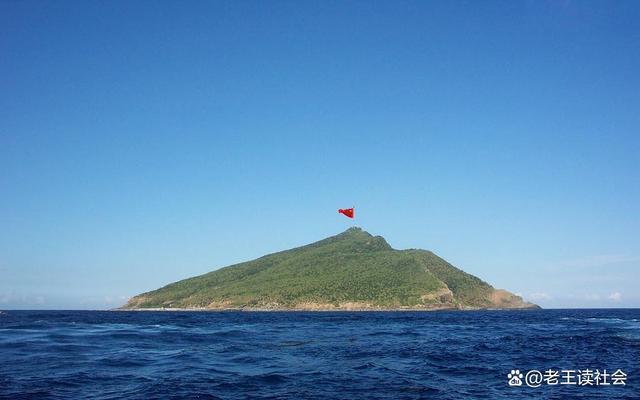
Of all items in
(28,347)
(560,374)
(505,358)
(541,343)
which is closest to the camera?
(560,374)

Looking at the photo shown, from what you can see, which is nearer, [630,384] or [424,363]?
[630,384]

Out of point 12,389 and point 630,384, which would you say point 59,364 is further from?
point 630,384

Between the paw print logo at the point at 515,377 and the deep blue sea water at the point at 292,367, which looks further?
the paw print logo at the point at 515,377

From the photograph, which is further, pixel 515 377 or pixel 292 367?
pixel 292 367

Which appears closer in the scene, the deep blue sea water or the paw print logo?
the deep blue sea water

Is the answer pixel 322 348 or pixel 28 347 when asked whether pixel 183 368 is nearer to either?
pixel 322 348

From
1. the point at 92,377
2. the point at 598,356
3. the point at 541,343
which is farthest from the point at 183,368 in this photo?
the point at 541,343

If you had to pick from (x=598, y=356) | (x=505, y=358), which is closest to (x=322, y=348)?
(x=505, y=358)

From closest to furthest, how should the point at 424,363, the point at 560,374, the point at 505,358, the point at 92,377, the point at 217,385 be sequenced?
the point at 217,385
the point at 92,377
the point at 560,374
the point at 424,363
the point at 505,358
